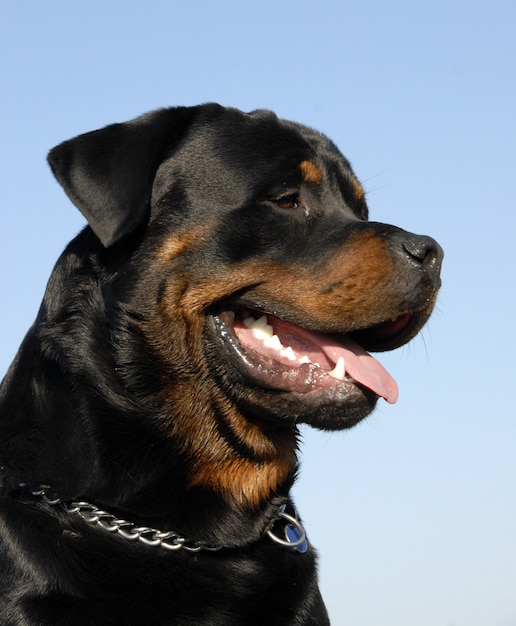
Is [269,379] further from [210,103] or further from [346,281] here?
[210,103]

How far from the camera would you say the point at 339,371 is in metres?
3.31

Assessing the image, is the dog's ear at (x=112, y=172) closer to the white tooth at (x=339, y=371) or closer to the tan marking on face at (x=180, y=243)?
the tan marking on face at (x=180, y=243)

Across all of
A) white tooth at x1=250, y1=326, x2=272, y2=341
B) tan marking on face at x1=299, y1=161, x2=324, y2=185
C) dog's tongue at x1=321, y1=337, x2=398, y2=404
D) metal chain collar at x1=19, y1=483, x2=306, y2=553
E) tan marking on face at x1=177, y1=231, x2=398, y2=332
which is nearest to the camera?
metal chain collar at x1=19, y1=483, x2=306, y2=553

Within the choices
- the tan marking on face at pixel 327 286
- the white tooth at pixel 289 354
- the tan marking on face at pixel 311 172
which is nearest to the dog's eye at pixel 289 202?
the tan marking on face at pixel 311 172

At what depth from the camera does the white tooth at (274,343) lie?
3.39m

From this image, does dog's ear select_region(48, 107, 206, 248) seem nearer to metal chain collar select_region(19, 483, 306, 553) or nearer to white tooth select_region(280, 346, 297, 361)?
white tooth select_region(280, 346, 297, 361)

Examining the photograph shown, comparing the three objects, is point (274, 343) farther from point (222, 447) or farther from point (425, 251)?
point (425, 251)

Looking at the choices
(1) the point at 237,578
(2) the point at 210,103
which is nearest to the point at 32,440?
(1) the point at 237,578

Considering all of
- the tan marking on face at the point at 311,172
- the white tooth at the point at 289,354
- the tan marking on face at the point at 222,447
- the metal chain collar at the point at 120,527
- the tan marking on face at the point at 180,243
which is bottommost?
the metal chain collar at the point at 120,527

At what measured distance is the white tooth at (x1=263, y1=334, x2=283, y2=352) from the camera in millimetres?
3393

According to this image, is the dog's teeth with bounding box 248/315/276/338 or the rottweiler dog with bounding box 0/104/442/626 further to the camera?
the dog's teeth with bounding box 248/315/276/338

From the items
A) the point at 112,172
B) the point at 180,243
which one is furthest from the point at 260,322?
the point at 112,172

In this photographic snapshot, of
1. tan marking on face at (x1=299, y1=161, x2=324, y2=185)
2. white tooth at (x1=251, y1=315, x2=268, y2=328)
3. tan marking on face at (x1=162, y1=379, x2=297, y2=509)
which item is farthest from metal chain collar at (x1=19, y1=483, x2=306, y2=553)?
tan marking on face at (x1=299, y1=161, x2=324, y2=185)

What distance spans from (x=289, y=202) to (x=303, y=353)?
0.64m
